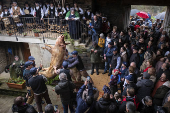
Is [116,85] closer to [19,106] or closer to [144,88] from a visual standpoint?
[144,88]

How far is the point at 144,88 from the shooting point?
3.72 m

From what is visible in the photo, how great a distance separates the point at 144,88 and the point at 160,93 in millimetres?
451

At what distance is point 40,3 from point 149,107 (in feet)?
30.5

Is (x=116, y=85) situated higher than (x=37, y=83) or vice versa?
(x=37, y=83)

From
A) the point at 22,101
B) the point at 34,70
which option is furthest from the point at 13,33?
the point at 22,101

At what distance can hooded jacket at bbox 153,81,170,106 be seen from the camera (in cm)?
367

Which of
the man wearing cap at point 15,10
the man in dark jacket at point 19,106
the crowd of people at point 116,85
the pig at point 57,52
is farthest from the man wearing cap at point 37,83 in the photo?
the man wearing cap at point 15,10

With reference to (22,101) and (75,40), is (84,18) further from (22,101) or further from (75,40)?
(22,101)

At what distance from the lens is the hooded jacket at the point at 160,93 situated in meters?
3.67

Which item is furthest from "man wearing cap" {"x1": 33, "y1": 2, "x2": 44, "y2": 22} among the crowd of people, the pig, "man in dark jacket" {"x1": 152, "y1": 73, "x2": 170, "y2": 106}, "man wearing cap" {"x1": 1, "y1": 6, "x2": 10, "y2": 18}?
"man in dark jacket" {"x1": 152, "y1": 73, "x2": 170, "y2": 106}

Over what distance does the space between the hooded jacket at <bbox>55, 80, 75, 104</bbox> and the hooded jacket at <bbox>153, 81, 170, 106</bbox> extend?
233 cm

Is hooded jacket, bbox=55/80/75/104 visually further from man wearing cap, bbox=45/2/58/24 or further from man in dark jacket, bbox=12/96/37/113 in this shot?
man wearing cap, bbox=45/2/58/24

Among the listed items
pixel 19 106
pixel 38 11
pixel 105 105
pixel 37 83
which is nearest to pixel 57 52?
pixel 37 83

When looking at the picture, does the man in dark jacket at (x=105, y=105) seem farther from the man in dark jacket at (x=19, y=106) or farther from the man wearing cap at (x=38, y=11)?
the man wearing cap at (x=38, y=11)
